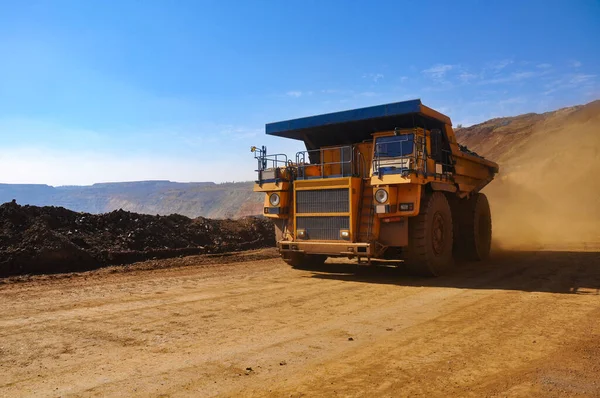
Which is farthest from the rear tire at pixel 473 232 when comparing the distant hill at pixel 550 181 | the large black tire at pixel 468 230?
the distant hill at pixel 550 181

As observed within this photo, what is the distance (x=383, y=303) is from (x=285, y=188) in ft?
15.0

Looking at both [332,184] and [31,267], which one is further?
[31,267]

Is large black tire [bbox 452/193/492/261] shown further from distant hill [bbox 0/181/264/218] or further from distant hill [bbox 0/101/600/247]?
distant hill [bbox 0/181/264/218]

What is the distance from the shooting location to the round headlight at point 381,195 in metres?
9.32

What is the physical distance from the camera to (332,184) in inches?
396

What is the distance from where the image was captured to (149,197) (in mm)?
127875

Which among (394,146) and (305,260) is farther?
(305,260)

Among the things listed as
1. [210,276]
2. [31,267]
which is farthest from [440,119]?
[31,267]

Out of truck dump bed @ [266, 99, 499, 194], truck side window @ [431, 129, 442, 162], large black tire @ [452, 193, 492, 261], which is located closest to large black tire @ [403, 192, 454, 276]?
truck side window @ [431, 129, 442, 162]

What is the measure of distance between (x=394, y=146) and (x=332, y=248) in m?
2.74

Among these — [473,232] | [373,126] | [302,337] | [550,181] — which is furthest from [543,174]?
[302,337]

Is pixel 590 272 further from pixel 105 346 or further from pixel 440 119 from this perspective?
pixel 105 346

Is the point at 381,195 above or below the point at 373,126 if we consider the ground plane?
below

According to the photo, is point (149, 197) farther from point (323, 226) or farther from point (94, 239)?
point (323, 226)
